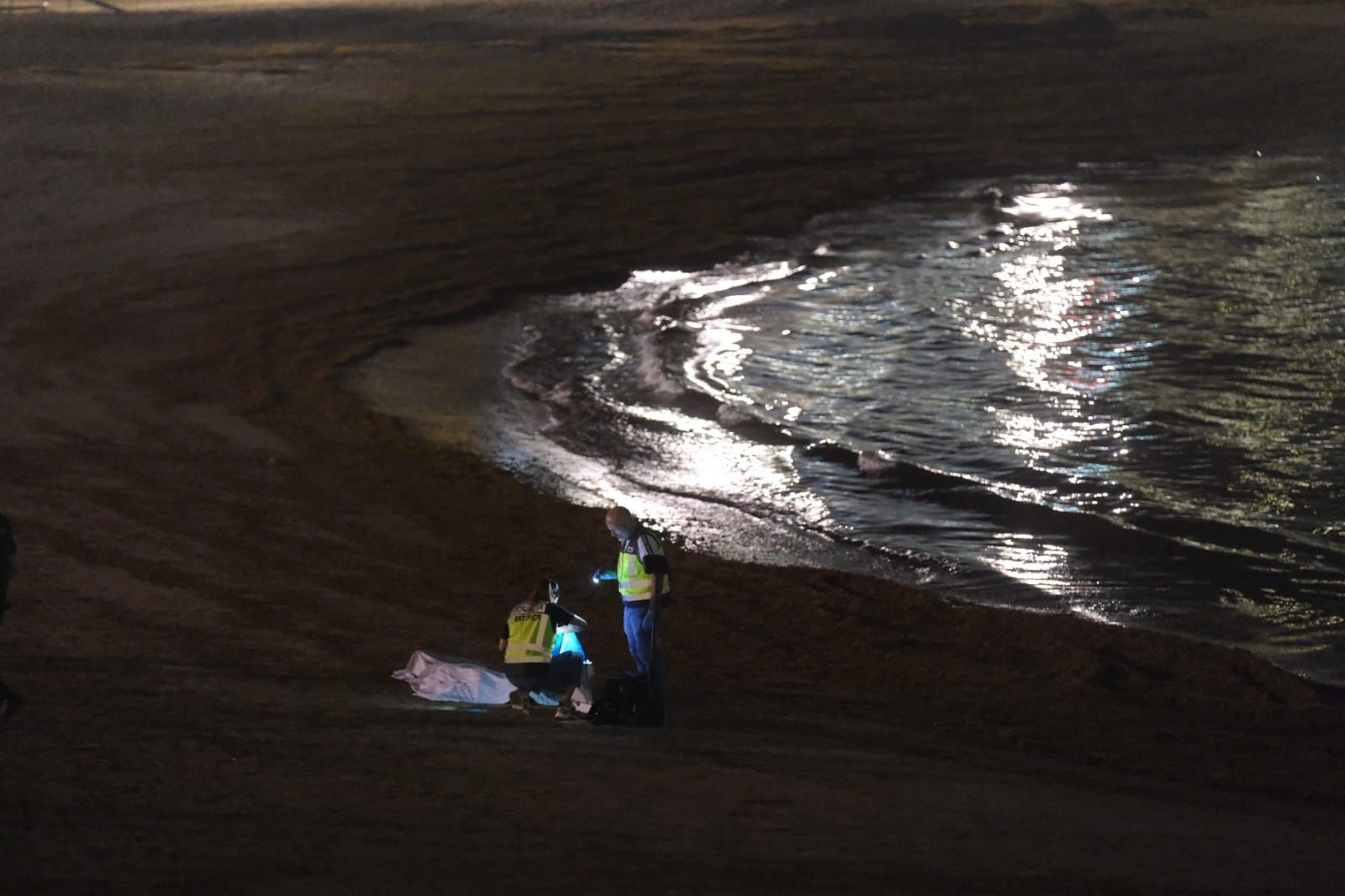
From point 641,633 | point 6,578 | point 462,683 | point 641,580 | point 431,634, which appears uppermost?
point 6,578

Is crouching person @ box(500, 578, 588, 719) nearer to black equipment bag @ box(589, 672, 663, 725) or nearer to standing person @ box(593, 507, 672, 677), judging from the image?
black equipment bag @ box(589, 672, 663, 725)

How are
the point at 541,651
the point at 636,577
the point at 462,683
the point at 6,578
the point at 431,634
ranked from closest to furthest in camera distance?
the point at 6,578, the point at 636,577, the point at 541,651, the point at 462,683, the point at 431,634

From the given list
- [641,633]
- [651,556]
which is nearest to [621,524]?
[651,556]

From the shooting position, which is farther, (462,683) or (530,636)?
(462,683)

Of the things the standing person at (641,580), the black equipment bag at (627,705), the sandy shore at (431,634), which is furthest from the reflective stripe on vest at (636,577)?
the sandy shore at (431,634)

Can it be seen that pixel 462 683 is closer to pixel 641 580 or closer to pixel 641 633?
pixel 641 633

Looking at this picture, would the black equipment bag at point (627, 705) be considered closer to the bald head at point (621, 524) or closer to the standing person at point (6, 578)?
the bald head at point (621, 524)

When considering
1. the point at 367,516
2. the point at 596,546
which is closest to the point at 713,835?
the point at 596,546

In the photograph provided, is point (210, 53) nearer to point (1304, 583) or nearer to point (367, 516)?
point (367, 516)
